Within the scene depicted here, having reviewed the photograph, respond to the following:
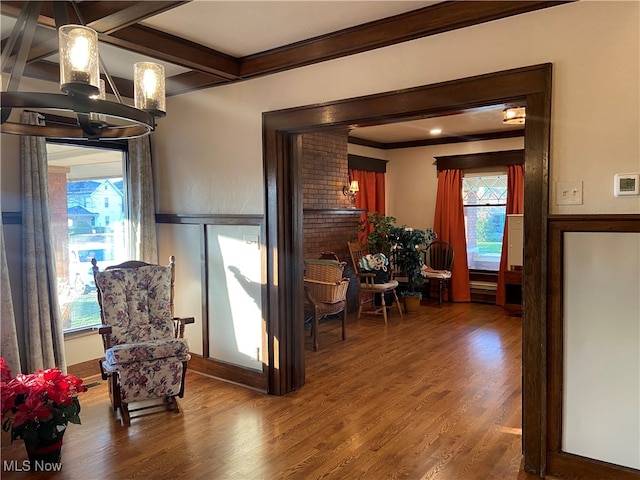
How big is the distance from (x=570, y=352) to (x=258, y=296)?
2293 mm

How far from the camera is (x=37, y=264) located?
3.58 meters

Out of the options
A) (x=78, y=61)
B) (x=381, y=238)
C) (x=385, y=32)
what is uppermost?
(x=385, y=32)

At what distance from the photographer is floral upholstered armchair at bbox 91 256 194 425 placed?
326cm

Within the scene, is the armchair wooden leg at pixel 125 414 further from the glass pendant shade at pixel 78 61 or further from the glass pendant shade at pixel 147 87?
the glass pendant shade at pixel 78 61

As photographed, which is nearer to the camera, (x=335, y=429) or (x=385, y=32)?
(x=385, y=32)

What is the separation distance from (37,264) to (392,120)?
2.86 meters

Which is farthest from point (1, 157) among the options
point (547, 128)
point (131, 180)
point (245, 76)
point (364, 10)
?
point (547, 128)

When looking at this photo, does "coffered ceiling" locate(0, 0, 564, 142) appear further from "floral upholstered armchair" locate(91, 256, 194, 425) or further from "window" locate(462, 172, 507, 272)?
"window" locate(462, 172, 507, 272)

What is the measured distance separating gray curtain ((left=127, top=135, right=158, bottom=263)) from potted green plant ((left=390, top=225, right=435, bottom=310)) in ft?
11.3

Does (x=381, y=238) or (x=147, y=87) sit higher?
(x=147, y=87)

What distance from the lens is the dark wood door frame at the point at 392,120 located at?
249 centimetres

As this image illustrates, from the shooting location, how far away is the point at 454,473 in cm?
258

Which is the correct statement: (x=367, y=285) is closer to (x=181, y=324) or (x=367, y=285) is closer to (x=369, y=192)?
(x=369, y=192)

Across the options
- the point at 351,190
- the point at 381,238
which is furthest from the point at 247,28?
the point at 381,238
